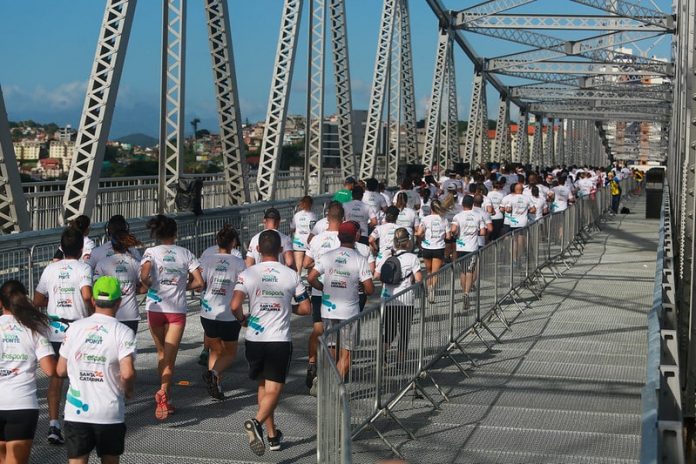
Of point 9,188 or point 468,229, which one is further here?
point 468,229

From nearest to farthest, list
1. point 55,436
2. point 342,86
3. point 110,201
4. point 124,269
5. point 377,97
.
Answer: point 55,436 < point 124,269 < point 110,201 < point 342,86 < point 377,97

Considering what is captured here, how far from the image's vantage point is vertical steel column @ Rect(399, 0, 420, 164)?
144 ft

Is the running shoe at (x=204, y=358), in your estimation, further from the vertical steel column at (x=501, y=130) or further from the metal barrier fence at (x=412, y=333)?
the vertical steel column at (x=501, y=130)

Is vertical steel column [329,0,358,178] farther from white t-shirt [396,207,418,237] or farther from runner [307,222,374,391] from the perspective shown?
runner [307,222,374,391]

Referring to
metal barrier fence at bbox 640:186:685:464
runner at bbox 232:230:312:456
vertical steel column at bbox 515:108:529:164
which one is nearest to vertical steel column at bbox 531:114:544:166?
vertical steel column at bbox 515:108:529:164

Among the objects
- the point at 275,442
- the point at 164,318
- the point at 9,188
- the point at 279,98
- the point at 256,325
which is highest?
the point at 279,98

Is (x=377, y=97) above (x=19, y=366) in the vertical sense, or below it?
above

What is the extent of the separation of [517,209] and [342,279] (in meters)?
11.6

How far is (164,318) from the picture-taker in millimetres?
9969

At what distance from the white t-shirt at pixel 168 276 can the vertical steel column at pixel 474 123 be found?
56.4 meters

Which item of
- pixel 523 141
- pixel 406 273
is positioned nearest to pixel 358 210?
pixel 406 273

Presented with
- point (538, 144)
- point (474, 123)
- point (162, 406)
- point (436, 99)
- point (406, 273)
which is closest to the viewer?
point (162, 406)

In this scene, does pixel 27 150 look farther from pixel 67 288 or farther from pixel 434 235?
pixel 67 288

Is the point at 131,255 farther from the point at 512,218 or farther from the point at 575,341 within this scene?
the point at 512,218
